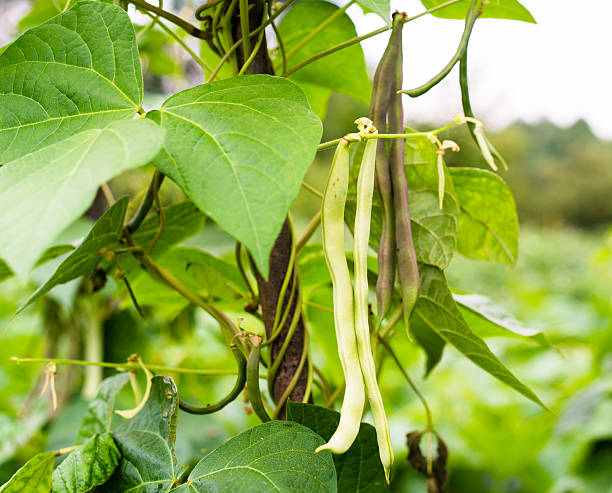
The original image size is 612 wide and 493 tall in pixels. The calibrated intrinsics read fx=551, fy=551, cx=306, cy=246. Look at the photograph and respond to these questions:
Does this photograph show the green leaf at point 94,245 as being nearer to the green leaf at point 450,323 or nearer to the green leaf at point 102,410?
the green leaf at point 102,410

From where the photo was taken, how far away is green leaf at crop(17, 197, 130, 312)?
0.40 metres

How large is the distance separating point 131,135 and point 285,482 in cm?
22

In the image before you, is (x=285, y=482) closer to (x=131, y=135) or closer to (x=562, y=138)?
(x=131, y=135)

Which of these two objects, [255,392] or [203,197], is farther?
[255,392]

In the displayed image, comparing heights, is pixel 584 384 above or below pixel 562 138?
above

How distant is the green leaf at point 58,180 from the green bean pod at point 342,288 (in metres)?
0.13

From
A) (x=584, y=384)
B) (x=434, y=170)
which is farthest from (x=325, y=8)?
(x=584, y=384)

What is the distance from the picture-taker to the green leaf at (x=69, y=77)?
1.13ft

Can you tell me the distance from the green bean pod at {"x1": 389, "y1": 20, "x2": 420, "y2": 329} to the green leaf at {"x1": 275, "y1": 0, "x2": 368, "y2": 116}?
0.17m

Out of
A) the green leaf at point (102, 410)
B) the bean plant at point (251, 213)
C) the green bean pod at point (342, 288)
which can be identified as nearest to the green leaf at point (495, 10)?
the bean plant at point (251, 213)

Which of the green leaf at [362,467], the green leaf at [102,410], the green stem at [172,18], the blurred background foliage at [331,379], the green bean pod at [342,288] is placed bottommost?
the blurred background foliage at [331,379]

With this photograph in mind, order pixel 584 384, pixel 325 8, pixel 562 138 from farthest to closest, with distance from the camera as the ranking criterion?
1. pixel 562 138
2. pixel 584 384
3. pixel 325 8

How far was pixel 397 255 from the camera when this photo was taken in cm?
40

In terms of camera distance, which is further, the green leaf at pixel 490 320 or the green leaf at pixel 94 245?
the green leaf at pixel 490 320
